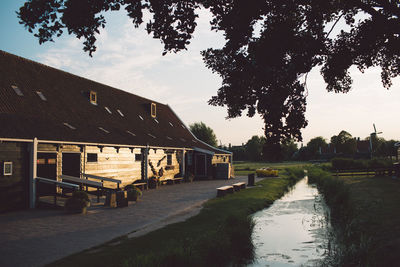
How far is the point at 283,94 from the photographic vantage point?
6.80 meters

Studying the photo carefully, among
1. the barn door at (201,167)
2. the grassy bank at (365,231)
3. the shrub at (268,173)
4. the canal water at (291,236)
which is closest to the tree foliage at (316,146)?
the shrub at (268,173)

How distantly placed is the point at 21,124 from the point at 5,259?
325 inches

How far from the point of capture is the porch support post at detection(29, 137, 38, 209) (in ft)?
42.6

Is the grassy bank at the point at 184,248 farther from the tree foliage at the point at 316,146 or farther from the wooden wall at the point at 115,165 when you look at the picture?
the tree foliage at the point at 316,146

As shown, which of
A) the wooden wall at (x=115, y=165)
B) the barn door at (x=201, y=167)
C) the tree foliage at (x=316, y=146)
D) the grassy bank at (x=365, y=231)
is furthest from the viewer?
the tree foliage at (x=316, y=146)

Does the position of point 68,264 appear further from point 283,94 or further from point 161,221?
point 283,94

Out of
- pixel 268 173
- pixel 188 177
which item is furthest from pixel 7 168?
pixel 268 173

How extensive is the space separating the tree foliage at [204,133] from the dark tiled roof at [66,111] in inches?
1756

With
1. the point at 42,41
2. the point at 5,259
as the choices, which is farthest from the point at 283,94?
the point at 5,259

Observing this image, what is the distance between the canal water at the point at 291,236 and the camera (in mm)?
7867

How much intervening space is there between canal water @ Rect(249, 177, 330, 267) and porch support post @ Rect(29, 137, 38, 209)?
9.37 m

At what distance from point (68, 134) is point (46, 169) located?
1996mm

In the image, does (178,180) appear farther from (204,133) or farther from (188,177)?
Answer: (204,133)

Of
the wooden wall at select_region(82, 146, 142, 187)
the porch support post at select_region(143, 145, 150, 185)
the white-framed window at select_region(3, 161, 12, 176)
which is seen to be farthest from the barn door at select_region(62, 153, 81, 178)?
the porch support post at select_region(143, 145, 150, 185)
